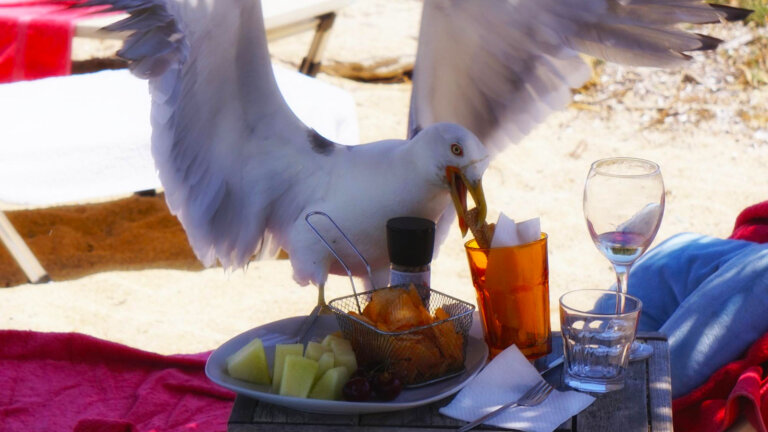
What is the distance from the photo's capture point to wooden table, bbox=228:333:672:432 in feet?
3.92

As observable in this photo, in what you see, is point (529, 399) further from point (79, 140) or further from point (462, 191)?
point (79, 140)

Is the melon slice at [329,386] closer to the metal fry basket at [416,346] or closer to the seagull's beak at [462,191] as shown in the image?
the metal fry basket at [416,346]

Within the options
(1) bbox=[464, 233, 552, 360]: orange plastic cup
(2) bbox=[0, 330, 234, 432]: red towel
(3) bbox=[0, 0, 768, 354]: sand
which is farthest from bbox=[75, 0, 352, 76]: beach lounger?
(1) bbox=[464, 233, 552, 360]: orange plastic cup

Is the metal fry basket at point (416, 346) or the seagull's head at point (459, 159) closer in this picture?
the metal fry basket at point (416, 346)

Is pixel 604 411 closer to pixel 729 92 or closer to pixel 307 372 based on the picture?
pixel 307 372

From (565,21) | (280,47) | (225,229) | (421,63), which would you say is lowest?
(280,47)

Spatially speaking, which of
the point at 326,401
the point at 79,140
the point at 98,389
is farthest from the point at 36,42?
the point at 326,401

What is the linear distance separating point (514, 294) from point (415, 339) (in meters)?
0.18

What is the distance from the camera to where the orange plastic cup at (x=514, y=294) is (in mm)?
1339

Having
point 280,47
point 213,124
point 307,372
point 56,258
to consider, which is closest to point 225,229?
point 213,124

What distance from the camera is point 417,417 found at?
4.00ft

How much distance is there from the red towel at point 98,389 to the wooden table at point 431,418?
2.06 ft

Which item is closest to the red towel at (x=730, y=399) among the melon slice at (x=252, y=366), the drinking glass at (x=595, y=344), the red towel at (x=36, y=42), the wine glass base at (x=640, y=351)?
the wine glass base at (x=640, y=351)

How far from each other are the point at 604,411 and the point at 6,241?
2106 mm
